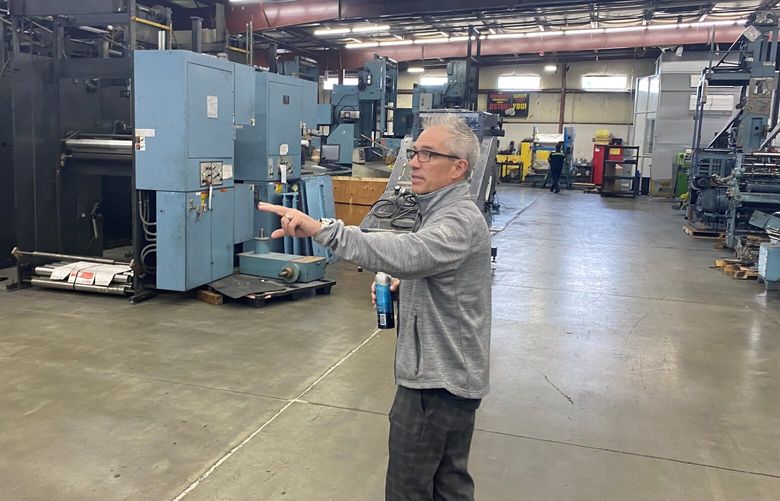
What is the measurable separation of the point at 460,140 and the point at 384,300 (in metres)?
0.50

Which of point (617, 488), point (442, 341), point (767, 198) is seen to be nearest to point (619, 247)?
point (767, 198)

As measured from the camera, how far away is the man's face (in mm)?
1667

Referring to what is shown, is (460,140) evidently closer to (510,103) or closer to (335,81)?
(510,103)

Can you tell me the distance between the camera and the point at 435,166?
168 cm

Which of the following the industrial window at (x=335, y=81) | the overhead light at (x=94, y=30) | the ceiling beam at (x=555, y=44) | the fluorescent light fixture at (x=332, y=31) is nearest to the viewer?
the overhead light at (x=94, y=30)

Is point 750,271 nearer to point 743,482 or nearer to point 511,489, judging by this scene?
point 743,482

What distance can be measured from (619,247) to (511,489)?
6.70 metres

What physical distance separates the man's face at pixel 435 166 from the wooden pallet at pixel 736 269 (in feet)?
20.3

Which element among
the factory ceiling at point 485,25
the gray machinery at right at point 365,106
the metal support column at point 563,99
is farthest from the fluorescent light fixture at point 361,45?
the gray machinery at right at point 365,106

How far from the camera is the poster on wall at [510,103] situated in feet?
67.4

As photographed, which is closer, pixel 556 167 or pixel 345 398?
pixel 345 398

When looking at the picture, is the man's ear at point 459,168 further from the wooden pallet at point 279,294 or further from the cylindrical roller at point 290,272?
the cylindrical roller at point 290,272

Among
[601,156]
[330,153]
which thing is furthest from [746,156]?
[601,156]

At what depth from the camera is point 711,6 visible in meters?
13.1
